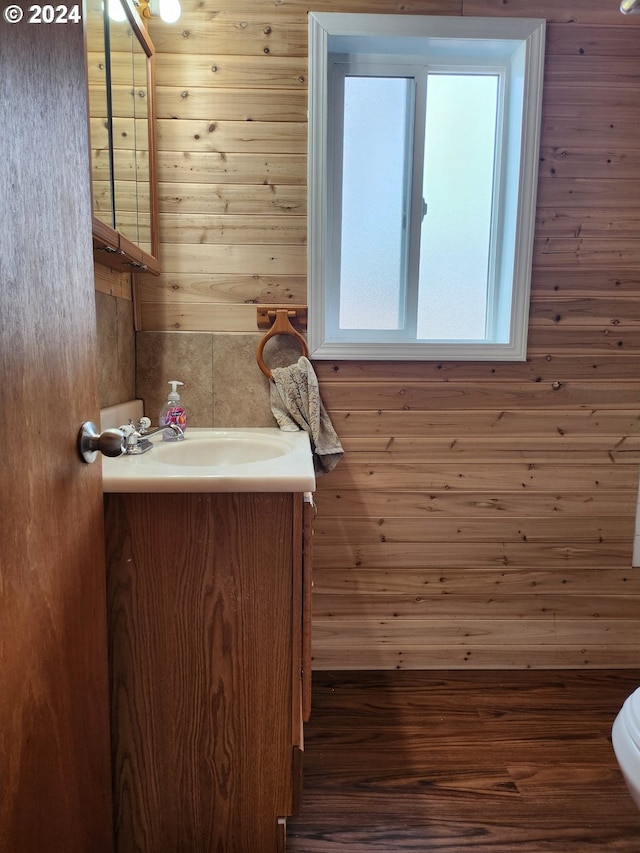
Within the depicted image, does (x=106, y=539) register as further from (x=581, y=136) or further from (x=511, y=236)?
(x=581, y=136)

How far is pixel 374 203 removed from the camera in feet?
5.81

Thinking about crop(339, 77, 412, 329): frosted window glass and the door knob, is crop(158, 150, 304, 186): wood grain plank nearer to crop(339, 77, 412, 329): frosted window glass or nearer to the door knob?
crop(339, 77, 412, 329): frosted window glass

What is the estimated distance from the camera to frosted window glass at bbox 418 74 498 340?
175 centimetres

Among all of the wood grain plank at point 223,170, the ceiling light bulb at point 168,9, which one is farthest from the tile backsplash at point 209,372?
the ceiling light bulb at point 168,9

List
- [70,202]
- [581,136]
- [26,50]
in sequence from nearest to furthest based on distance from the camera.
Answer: [26,50] → [70,202] → [581,136]

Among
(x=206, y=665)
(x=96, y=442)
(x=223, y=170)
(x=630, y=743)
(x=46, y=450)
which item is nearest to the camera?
(x=46, y=450)

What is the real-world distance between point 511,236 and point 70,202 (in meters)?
1.43

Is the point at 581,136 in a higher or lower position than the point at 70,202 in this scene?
higher

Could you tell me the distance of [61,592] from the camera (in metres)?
0.76

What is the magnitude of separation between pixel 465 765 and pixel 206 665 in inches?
34.0

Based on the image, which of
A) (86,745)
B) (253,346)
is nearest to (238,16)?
(253,346)

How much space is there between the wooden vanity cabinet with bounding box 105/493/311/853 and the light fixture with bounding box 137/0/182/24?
1.39 metres

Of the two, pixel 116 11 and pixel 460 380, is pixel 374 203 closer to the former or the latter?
pixel 460 380

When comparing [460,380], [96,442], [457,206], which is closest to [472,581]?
[460,380]
